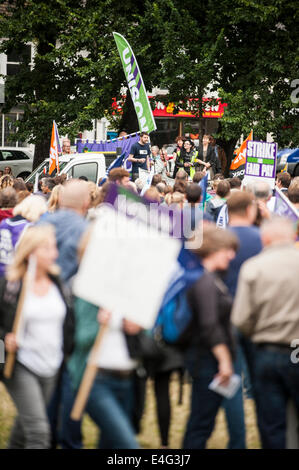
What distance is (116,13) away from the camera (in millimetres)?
22281

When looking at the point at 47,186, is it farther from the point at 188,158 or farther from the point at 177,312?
the point at 177,312

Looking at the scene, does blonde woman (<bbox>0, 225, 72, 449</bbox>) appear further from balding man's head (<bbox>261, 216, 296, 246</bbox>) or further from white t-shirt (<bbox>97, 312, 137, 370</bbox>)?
balding man's head (<bbox>261, 216, 296, 246</bbox>)

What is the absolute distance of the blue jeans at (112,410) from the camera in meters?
4.64

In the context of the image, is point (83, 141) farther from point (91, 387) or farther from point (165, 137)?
point (165, 137)

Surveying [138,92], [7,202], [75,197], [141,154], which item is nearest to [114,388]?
[75,197]

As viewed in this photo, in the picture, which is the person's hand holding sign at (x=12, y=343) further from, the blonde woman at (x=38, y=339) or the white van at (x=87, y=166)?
the white van at (x=87, y=166)

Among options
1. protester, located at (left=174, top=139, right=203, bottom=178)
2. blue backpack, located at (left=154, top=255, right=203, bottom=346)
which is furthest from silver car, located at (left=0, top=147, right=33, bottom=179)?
blue backpack, located at (left=154, top=255, right=203, bottom=346)

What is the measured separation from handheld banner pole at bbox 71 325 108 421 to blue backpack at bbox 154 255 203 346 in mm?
537

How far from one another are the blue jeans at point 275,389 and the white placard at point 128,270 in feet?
2.58

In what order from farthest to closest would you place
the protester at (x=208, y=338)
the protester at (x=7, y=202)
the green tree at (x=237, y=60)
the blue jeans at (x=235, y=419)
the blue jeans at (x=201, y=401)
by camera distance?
the green tree at (x=237, y=60)
the protester at (x=7, y=202)
the blue jeans at (x=235, y=419)
the blue jeans at (x=201, y=401)
the protester at (x=208, y=338)

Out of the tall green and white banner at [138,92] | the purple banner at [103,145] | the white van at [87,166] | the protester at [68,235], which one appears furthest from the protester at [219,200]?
the purple banner at [103,145]

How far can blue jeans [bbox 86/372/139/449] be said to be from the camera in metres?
4.64

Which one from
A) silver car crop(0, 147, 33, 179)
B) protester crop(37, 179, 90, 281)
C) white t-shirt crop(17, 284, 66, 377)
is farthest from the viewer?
silver car crop(0, 147, 33, 179)

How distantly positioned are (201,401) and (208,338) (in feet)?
1.80
